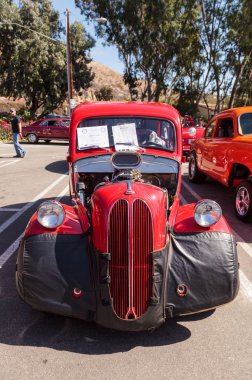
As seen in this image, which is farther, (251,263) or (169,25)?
(169,25)

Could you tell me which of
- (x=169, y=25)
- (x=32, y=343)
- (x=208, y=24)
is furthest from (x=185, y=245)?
(x=208, y=24)

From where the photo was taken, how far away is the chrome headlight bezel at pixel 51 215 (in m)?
3.02

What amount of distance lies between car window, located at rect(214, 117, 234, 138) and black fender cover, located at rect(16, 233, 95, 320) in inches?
193

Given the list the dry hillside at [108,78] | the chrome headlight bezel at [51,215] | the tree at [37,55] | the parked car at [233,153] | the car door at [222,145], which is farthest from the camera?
→ the dry hillside at [108,78]

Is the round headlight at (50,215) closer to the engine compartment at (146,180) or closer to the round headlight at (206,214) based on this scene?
the engine compartment at (146,180)

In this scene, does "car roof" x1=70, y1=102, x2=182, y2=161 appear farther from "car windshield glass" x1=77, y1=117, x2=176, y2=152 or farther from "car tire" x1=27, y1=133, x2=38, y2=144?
"car tire" x1=27, y1=133, x2=38, y2=144

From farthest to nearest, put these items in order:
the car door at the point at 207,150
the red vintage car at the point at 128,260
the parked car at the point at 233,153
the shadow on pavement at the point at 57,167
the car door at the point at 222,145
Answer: the shadow on pavement at the point at 57,167, the car door at the point at 207,150, the car door at the point at 222,145, the parked car at the point at 233,153, the red vintage car at the point at 128,260

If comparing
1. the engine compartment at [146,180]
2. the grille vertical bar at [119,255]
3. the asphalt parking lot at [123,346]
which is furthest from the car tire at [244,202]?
the grille vertical bar at [119,255]

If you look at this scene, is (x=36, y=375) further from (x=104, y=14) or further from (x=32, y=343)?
(x=104, y=14)

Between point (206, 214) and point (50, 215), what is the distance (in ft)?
4.52

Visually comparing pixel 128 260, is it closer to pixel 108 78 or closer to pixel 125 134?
pixel 125 134

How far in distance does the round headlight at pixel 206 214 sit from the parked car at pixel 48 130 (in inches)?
731

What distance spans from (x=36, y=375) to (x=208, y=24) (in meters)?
28.3

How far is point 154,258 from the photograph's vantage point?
2709mm
